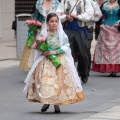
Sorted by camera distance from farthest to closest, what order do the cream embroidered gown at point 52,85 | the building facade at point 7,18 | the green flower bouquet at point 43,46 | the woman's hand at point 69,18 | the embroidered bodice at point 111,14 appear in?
the building facade at point 7,18
the embroidered bodice at point 111,14
the woman's hand at point 69,18
the green flower bouquet at point 43,46
the cream embroidered gown at point 52,85

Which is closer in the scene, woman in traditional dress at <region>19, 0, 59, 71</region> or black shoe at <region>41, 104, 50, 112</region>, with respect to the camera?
black shoe at <region>41, 104, 50, 112</region>

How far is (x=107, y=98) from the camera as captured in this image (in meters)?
12.2

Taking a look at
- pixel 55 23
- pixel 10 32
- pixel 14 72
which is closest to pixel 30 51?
pixel 14 72

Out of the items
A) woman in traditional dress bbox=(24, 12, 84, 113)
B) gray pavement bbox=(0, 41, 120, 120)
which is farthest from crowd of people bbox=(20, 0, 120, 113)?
gray pavement bbox=(0, 41, 120, 120)

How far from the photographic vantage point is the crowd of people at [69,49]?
10.5 metres

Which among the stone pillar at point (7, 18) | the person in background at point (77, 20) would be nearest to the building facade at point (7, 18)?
the stone pillar at point (7, 18)

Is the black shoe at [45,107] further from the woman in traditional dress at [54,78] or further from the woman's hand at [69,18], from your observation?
the woman's hand at [69,18]

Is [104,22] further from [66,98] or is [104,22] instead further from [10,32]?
[10,32]

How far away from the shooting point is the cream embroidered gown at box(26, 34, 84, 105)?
10.4 metres

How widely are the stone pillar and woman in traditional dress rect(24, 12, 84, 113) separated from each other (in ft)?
46.7

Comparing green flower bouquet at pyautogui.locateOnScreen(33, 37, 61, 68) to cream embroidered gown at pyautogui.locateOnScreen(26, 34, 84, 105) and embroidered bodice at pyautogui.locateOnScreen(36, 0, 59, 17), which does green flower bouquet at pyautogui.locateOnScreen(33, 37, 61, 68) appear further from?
embroidered bodice at pyautogui.locateOnScreen(36, 0, 59, 17)

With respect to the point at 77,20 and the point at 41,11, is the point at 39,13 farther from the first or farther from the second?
the point at 77,20

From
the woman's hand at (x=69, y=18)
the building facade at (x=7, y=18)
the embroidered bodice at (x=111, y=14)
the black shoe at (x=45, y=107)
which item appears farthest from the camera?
the building facade at (x=7, y=18)

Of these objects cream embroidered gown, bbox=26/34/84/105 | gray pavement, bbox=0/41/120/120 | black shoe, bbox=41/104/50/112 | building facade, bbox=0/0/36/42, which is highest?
cream embroidered gown, bbox=26/34/84/105
